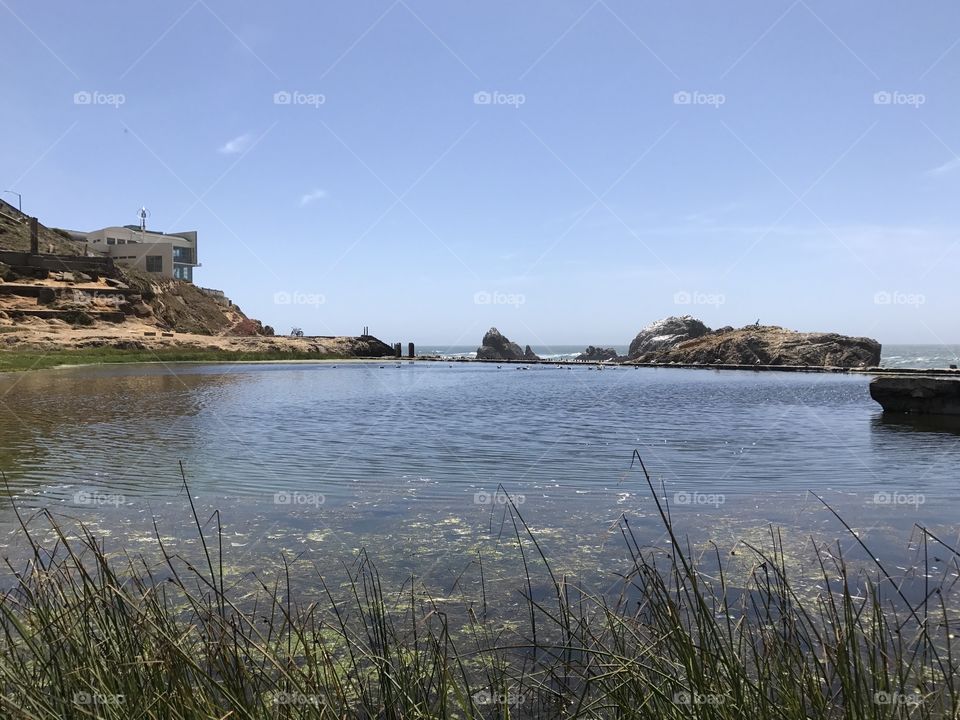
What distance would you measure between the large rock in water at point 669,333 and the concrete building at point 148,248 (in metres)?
64.1

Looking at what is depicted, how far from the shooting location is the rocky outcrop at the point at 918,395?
23922 mm

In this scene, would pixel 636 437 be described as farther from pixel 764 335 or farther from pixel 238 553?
pixel 764 335

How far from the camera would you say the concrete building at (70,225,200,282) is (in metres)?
94.4

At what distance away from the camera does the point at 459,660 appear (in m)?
4.07

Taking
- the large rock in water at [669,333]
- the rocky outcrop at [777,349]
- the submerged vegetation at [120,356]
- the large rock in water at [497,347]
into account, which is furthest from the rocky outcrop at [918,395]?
the large rock in water at [497,347]

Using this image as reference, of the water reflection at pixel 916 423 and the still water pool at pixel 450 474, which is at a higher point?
the water reflection at pixel 916 423

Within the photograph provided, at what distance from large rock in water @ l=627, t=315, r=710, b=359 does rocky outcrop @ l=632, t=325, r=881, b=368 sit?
9498 mm

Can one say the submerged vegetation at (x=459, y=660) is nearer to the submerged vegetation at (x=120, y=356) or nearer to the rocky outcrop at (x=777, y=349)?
the submerged vegetation at (x=120, y=356)

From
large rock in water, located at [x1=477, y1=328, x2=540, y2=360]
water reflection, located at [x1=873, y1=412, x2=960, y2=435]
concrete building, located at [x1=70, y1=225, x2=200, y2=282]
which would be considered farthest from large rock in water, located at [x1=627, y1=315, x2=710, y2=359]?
water reflection, located at [x1=873, y1=412, x2=960, y2=435]

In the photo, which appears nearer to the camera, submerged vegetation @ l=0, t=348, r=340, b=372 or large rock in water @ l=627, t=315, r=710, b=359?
submerged vegetation @ l=0, t=348, r=340, b=372

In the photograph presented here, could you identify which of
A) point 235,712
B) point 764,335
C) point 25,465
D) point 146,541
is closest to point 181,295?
point 764,335

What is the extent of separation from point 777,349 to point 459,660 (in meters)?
72.7

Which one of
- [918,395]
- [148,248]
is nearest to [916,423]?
[918,395]

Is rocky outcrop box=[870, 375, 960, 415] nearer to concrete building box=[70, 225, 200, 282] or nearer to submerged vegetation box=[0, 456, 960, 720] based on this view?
submerged vegetation box=[0, 456, 960, 720]
